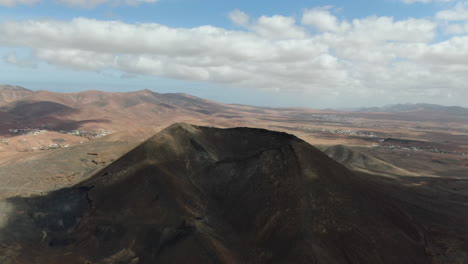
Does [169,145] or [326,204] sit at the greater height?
[169,145]

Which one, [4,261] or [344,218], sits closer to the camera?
[4,261]

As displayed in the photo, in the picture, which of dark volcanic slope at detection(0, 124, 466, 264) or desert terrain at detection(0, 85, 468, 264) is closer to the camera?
dark volcanic slope at detection(0, 124, 466, 264)

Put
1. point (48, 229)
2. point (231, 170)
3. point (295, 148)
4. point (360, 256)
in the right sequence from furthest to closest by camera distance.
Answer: point (231, 170) < point (295, 148) < point (48, 229) < point (360, 256)

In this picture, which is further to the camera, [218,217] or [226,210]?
[226,210]

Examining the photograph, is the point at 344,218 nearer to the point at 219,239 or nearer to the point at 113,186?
the point at 219,239

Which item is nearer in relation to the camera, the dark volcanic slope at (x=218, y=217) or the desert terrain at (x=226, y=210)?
the dark volcanic slope at (x=218, y=217)

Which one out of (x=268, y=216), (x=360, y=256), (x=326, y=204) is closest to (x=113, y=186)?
(x=268, y=216)

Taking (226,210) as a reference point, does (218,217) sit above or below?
below

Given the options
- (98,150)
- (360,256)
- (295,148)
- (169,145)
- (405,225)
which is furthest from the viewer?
(98,150)
